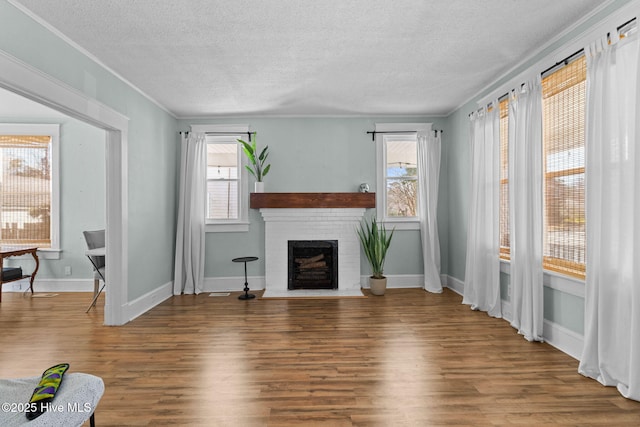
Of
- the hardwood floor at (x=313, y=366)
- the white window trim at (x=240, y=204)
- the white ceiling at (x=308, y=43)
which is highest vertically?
the white ceiling at (x=308, y=43)

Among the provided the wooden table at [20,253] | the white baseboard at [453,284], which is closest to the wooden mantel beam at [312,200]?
the white baseboard at [453,284]

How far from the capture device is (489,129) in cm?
394

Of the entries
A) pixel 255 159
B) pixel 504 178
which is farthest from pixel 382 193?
pixel 255 159

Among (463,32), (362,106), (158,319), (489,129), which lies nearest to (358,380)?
(158,319)

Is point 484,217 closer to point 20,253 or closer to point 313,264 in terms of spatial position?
point 313,264

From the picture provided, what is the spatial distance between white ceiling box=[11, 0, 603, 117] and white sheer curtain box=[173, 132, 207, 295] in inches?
33.9

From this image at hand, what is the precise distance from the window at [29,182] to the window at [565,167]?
640cm

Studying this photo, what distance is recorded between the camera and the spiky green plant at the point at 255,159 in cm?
501

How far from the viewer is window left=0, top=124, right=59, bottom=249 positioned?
5.27 m

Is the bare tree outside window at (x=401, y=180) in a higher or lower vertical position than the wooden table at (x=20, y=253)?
higher

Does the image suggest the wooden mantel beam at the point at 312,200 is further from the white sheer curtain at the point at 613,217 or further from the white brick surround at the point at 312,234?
the white sheer curtain at the point at 613,217

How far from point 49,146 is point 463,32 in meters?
5.84

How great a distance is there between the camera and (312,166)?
5289mm

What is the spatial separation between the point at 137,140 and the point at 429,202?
3976 millimetres
